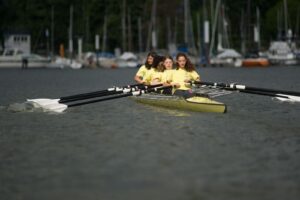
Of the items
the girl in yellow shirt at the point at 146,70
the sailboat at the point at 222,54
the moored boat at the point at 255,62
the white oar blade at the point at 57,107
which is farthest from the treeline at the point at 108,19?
the white oar blade at the point at 57,107

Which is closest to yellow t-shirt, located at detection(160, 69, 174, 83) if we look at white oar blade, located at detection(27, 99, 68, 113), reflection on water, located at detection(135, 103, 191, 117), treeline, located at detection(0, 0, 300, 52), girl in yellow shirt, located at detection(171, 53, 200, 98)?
girl in yellow shirt, located at detection(171, 53, 200, 98)

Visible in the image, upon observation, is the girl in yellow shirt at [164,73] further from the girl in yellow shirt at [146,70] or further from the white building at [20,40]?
the white building at [20,40]

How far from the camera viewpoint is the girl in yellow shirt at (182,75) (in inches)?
799

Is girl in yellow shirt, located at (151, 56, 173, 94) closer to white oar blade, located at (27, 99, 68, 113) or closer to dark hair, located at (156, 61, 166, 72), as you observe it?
dark hair, located at (156, 61, 166, 72)

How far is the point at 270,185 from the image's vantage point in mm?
10023

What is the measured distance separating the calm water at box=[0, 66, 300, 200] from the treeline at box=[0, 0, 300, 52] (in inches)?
2796

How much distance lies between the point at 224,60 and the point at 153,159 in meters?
63.7

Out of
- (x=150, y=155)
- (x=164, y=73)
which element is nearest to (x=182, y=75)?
(x=164, y=73)

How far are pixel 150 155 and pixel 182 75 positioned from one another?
8.17m

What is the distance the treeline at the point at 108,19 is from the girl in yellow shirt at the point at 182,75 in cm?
6882

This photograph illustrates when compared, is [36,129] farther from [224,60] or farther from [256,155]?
[224,60]

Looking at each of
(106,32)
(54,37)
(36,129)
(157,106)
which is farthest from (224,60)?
(36,129)

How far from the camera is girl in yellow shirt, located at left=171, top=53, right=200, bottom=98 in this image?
66.6ft

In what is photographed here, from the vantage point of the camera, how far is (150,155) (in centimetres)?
1268
